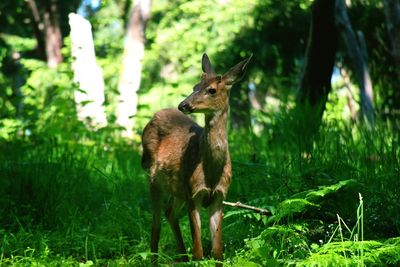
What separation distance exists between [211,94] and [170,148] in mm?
756

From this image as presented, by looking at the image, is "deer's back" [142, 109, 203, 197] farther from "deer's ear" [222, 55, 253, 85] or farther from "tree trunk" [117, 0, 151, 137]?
"tree trunk" [117, 0, 151, 137]

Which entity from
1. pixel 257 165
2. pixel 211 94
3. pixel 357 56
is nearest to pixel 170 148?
pixel 211 94

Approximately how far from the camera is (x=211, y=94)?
4.62 m

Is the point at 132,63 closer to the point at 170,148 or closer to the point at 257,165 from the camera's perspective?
the point at 257,165

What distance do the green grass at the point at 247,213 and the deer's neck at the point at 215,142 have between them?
17.0 inches

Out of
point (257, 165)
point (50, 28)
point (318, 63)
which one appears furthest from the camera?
point (50, 28)

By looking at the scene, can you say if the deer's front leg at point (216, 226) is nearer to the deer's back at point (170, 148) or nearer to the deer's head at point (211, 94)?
the deer's back at point (170, 148)

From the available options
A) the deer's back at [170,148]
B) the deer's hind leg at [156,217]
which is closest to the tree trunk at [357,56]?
the deer's back at [170,148]

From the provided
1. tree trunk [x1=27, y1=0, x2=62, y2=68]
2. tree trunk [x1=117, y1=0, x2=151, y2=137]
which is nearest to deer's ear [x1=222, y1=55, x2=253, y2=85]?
tree trunk [x1=117, y1=0, x2=151, y2=137]

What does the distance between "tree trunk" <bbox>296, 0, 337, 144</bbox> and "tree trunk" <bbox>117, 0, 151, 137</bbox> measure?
6.18 m

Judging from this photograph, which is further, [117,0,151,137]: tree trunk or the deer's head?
[117,0,151,137]: tree trunk

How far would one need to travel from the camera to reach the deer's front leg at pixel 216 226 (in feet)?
15.1

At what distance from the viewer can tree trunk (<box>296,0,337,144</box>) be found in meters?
7.75

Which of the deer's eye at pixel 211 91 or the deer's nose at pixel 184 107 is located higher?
the deer's eye at pixel 211 91
